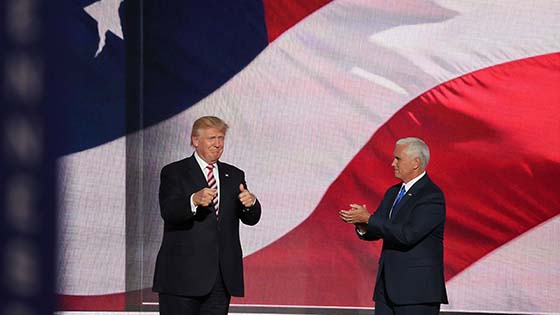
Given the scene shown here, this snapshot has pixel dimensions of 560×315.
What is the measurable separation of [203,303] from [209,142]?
56 centimetres

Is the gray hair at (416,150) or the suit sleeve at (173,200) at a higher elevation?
the gray hair at (416,150)

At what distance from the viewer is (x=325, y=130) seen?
5125mm

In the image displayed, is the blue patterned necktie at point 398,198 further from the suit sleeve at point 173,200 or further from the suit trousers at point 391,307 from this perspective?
the suit sleeve at point 173,200

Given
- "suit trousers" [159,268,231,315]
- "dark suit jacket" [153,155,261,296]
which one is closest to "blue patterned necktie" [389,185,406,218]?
"dark suit jacket" [153,155,261,296]

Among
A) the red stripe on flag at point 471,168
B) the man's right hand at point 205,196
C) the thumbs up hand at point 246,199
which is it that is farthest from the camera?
the red stripe on flag at point 471,168

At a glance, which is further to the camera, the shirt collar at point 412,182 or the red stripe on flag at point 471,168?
the red stripe on flag at point 471,168

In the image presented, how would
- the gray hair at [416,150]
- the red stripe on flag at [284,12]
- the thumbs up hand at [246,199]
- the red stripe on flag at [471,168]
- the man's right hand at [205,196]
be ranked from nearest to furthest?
the man's right hand at [205,196] → the thumbs up hand at [246,199] → the gray hair at [416,150] → the red stripe on flag at [471,168] → the red stripe on flag at [284,12]

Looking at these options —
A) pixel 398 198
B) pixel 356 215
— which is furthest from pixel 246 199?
pixel 398 198

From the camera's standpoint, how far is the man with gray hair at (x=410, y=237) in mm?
3183

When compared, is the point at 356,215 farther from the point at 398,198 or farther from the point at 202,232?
the point at 202,232

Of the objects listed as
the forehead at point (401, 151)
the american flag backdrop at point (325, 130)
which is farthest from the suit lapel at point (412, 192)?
the american flag backdrop at point (325, 130)

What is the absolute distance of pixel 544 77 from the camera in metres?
5.08

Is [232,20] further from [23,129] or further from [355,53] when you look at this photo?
[23,129]

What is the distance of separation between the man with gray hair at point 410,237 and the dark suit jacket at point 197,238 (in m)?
0.40
